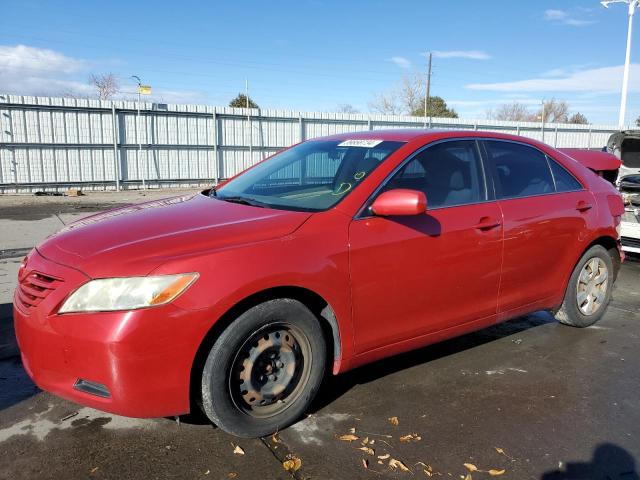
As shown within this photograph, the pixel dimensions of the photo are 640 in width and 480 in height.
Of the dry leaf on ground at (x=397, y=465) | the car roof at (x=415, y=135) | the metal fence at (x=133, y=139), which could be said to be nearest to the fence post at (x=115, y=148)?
the metal fence at (x=133, y=139)

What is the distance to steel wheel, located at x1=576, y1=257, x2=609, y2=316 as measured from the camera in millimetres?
4605

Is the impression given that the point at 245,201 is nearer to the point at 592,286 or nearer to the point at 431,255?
the point at 431,255

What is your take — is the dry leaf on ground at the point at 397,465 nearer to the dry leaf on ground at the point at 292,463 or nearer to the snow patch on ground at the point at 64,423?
the dry leaf on ground at the point at 292,463

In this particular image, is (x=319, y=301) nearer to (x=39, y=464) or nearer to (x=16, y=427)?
(x=39, y=464)

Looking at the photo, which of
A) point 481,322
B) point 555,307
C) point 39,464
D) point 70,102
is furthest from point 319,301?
point 70,102

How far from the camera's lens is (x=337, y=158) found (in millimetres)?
3756

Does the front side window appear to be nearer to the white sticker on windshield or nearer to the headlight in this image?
the white sticker on windshield

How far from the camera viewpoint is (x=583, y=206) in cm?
437

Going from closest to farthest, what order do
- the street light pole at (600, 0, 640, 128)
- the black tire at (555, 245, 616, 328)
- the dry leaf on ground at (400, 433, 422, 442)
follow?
the dry leaf on ground at (400, 433, 422, 442) < the black tire at (555, 245, 616, 328) < the street light pole at (600, 0, 640, 128)

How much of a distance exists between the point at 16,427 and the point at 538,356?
12.1 ft

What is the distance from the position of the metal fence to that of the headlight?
1363 cm

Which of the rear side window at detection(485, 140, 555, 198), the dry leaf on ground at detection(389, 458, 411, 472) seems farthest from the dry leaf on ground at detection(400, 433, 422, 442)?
the rear side window at detection(485, 140, 555, 198)

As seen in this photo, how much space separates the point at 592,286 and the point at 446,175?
6.82ft

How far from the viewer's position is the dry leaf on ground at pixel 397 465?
266 centimetres
